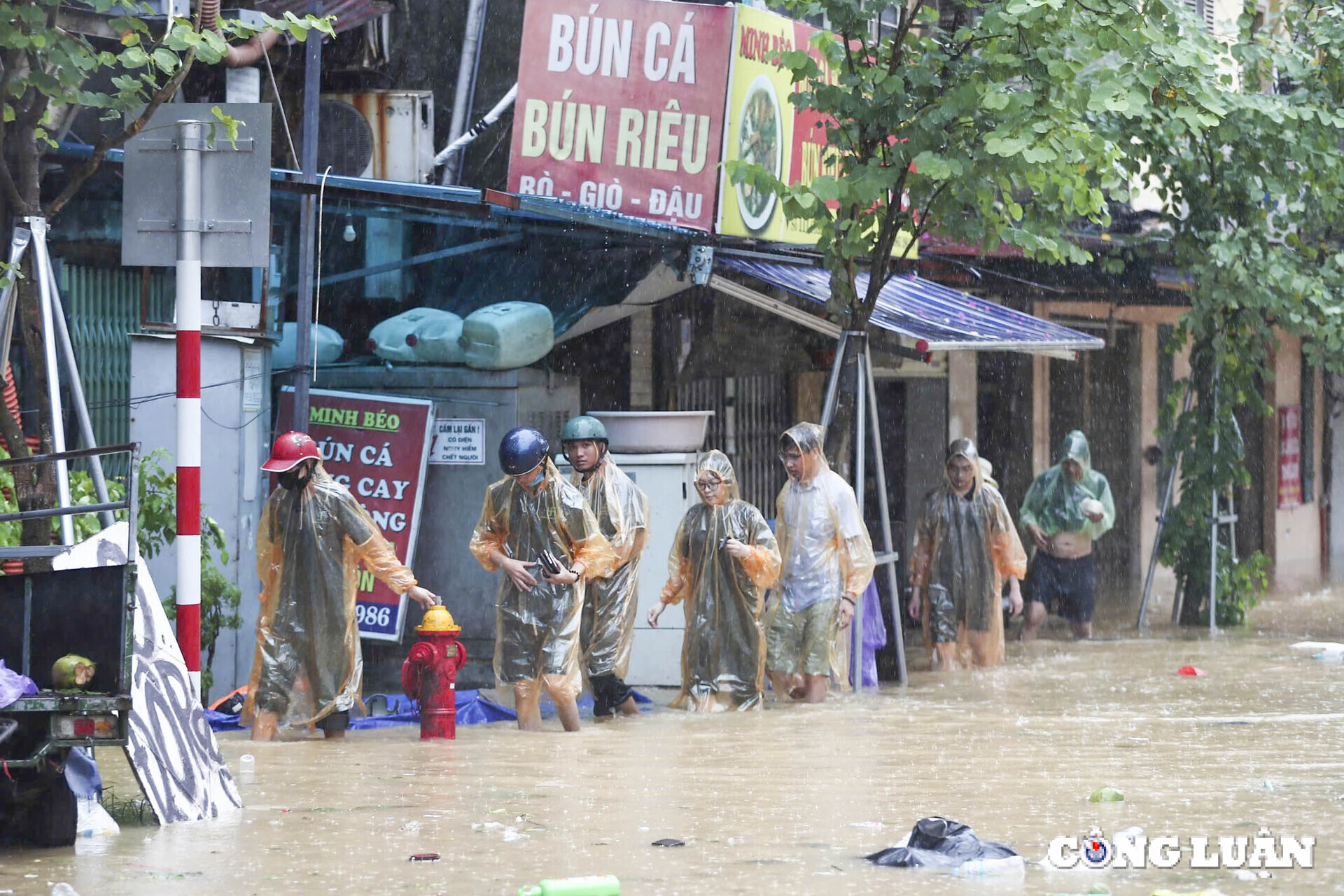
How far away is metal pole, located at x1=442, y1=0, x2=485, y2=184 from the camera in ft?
44.5

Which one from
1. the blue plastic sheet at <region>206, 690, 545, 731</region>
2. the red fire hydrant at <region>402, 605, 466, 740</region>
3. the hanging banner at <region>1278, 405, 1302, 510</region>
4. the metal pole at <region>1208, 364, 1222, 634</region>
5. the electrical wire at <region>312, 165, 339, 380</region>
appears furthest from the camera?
the hanging banner at <region>1278, 405, 1302, 510</region>

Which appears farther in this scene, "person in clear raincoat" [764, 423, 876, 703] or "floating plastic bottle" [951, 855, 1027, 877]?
"person in clear raincoat" [764, 423, 876, 703]

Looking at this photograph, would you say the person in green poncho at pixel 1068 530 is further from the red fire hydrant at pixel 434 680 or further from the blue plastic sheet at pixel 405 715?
the red fire hydrant at pixel 434 680

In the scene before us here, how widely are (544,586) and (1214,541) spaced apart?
7783 mm

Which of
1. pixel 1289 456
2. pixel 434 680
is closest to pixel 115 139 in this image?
pixel 434 680

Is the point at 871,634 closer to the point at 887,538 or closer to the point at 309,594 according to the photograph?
the point at 887,538

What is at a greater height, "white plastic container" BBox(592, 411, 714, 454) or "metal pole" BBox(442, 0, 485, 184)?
"metal pole" BBox(442, 0, 485, 184)

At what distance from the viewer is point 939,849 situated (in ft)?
20.1

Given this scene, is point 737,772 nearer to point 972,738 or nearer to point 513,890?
point 972,738

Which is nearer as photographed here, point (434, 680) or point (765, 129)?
point (434, 680)

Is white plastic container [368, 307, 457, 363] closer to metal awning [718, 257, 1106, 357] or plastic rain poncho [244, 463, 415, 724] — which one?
metal awning [718, 257, 1106, 357]

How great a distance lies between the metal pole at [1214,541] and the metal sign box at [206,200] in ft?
33.2

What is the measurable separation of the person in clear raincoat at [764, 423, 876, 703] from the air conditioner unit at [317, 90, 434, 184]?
340 centimetres

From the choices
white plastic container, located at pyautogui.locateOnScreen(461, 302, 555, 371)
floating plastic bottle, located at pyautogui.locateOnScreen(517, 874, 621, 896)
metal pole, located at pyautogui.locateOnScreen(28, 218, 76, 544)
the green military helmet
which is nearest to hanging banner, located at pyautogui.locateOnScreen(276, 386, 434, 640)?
white plastic container, located at pyautogui.locateOnScreen(461, 302, 555, 371)
